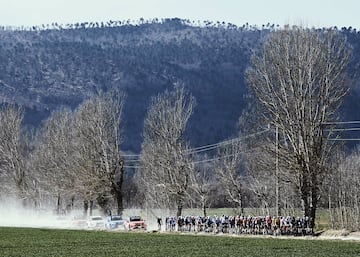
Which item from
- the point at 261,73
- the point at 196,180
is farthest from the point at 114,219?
the point at 261,73

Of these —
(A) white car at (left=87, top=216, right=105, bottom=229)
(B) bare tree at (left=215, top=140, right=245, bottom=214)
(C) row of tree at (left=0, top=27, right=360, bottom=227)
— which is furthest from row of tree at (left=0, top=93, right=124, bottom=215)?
(B) bare tree at (left=215, top=140, right=245, bottom=214)

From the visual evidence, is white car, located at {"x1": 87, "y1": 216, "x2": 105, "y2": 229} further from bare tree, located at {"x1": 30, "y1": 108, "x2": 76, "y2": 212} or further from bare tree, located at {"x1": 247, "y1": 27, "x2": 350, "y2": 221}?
bare tree, located at {"x1": 247, "y1": 27, "x2": 350, "y2": 221}

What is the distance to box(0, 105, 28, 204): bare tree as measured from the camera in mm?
98938

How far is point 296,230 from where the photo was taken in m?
49.6

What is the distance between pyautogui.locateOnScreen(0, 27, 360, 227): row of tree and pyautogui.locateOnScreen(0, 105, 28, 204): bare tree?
0.13 meters

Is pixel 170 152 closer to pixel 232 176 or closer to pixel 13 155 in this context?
pixel 232 176

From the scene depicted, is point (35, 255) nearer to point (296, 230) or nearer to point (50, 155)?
point (296, 230)

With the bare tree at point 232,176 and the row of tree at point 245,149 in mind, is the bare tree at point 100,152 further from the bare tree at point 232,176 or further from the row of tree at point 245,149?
the bare tree at point 232,176

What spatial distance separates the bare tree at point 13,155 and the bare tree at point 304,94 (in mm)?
49777

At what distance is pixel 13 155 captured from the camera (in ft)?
326

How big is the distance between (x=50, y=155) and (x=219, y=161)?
829 inches

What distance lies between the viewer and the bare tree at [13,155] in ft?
325

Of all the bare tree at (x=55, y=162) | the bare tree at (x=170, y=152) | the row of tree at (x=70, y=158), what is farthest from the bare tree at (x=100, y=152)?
the bare tree at (x=55, y=162)

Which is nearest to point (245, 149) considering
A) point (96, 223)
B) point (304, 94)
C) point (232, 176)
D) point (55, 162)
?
point (232, 176)
